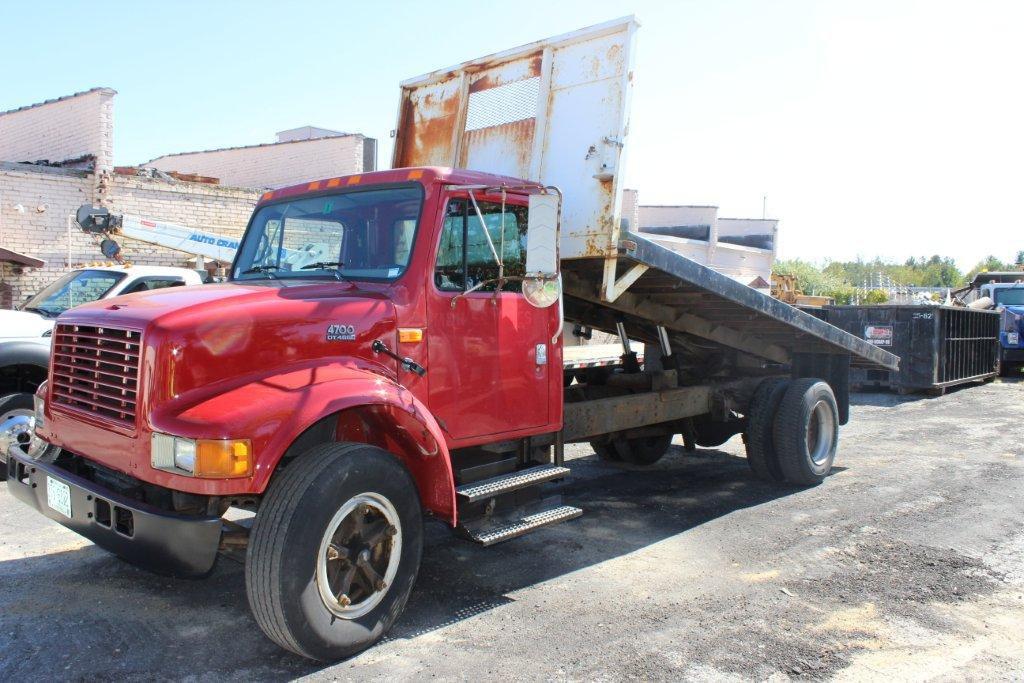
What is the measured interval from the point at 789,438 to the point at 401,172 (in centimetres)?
419

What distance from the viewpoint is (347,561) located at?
3.58 meters

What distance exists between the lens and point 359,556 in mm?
3604

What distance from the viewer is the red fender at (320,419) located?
3.26 metres

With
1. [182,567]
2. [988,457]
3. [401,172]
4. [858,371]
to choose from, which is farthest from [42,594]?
[858,371]

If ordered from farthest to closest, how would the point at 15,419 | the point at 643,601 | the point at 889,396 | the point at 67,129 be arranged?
the point at 67,129 < the point at 889,396 < the point at 15,419 < the point at 643,601

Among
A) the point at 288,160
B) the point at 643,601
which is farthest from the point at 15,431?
the point at 288,160

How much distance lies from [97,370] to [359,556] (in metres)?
1.48

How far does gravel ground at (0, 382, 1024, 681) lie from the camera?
3.57 metres

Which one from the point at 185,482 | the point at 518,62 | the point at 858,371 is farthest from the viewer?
the point at 858,371

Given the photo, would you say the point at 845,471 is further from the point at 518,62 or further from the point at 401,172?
the point at 401,172

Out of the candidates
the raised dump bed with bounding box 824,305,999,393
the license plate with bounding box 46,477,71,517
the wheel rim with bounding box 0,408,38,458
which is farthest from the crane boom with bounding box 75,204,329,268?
the raised dump bed with bounding box 824,305,999,393

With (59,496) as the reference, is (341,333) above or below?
above

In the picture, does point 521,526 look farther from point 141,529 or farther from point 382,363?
point 141,529

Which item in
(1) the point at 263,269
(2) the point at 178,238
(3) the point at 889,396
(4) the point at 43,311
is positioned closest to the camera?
(1) the point at 263,269
